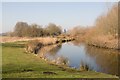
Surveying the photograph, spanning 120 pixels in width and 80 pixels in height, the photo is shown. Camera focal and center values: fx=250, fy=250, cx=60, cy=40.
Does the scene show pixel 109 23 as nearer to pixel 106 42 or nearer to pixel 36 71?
pixel 106 42

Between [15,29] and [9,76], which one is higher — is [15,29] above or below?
above

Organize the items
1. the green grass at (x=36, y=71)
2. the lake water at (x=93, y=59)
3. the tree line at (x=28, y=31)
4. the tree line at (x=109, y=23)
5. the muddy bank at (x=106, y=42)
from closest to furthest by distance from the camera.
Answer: the green grass at (x=36, y=71) < the lake water at (x=93, y=59) < the muddy bank at (x=106, y=42) < the tree line at (x=109, y=23) < the tree line at (x=28, y=31)

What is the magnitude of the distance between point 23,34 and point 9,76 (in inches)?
2477

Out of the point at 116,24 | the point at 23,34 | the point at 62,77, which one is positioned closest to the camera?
the point at 62,77

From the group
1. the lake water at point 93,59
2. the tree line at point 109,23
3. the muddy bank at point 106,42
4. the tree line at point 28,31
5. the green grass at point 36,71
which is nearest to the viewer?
Answer: the green grass at point 36,71

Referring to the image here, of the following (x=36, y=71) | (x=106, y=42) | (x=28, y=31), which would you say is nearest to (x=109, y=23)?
(x=106, y=42)

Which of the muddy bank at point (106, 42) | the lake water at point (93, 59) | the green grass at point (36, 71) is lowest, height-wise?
the lake water at point (93, 59)

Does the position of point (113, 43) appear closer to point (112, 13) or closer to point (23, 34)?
point (112, 13)

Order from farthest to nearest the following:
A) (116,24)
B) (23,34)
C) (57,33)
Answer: (57,33), (23,34), (116,24)

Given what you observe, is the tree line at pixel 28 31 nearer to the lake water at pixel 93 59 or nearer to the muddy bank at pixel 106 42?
the muddy bank at pixel 106 42

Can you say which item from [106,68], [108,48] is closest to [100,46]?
[108,48]

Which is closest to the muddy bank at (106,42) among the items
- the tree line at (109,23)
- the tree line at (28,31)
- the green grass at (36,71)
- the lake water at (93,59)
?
the tree line at (109,23)

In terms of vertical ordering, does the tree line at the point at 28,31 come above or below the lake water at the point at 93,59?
above

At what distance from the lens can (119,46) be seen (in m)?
42.5
